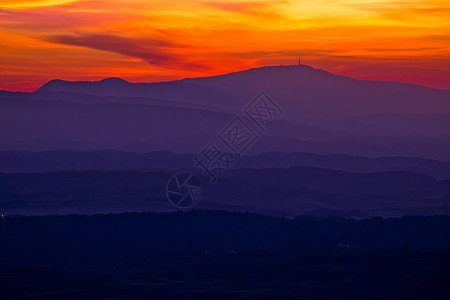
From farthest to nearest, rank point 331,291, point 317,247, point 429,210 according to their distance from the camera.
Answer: point 429,210 < point 317,247 < point 331,291

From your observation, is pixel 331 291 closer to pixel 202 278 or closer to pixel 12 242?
pixel 202 278

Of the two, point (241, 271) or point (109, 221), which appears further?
point (109, 221)

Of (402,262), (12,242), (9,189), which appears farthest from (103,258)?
(9,189)

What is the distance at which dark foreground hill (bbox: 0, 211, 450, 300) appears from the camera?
65062 mm

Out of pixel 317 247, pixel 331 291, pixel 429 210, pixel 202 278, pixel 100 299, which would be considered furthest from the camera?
pixel 429 210

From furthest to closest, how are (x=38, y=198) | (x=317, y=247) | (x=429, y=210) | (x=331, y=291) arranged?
(x=38, y=198) → (x=429, y=210) → (x=317, y=247) → (x=331, y=291)

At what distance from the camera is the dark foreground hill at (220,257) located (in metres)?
65.1

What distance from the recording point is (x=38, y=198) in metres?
183

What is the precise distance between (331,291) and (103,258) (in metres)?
34.2

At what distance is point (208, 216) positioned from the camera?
10412 cm

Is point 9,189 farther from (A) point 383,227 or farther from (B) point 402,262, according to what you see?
(B) point 402,262

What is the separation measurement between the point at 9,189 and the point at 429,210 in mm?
99685

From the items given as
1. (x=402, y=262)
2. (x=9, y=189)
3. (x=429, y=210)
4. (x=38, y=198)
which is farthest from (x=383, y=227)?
(x=9, y=189)

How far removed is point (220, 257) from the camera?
284 feet
